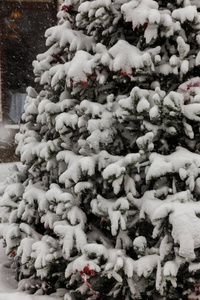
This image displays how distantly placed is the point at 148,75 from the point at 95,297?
148cm

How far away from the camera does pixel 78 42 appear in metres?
2.52

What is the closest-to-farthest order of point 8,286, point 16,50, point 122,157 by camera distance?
point 122,157, point 8,286, point 16,50

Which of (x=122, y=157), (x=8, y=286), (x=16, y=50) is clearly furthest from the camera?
(x=16, y=50)

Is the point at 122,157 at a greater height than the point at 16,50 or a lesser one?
greater

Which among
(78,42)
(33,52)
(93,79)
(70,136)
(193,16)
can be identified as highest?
(193,16)

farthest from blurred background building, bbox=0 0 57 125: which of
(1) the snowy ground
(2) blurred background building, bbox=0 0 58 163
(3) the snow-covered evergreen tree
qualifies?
(3) the snow-covered evergreen tree

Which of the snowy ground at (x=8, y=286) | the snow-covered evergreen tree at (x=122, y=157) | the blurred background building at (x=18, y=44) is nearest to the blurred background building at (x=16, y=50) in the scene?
the blurred background building at (x=18, y=44)

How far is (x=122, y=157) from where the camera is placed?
2338 millimetres

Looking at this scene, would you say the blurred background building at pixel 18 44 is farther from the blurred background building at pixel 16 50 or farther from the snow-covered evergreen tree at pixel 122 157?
the snow-covered evergreen tree at pixel 122 157

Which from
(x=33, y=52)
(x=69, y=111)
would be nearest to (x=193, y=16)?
(x=69, y=111)

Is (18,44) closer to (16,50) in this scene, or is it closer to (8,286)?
A: (16,50)

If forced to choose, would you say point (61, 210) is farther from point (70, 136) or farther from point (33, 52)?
point (33, 52)

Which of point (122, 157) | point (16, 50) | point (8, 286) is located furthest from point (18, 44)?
point (122, 157)

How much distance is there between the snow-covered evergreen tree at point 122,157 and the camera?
216 cm
